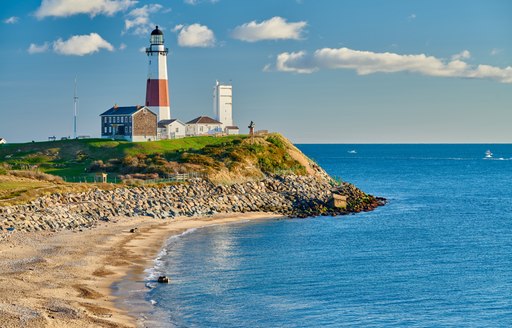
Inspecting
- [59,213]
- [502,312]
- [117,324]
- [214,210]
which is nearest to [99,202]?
[59,213]

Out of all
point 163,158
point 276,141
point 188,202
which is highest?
point 276,141

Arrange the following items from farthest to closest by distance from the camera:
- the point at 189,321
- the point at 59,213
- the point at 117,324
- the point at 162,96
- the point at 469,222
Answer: the point at 162,96, the point at 469,222, the point at 59,213, the point at 189,321, the point at 117,324

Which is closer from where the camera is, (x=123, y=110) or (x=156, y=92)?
(x=123, y=110)

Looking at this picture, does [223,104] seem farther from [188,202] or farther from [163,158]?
[188,202]

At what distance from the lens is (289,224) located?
2640 inches

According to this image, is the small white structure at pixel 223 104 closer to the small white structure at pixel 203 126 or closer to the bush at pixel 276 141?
the small white structure at pixel 203 126

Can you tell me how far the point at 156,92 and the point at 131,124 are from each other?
26.0 ft

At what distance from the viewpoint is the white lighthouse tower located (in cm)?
10769

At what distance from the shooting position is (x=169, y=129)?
356 ft

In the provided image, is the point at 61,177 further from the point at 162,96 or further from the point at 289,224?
the point at 162,96

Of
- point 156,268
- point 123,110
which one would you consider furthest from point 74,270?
point 123,110

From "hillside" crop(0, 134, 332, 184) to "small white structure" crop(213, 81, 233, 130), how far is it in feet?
53.8

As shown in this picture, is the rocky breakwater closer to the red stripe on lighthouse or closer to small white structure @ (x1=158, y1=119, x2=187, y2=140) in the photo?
small white structure @ (x1=158, y1=119, x2=187, y2=140)

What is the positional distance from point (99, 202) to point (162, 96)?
46890 millimetres
